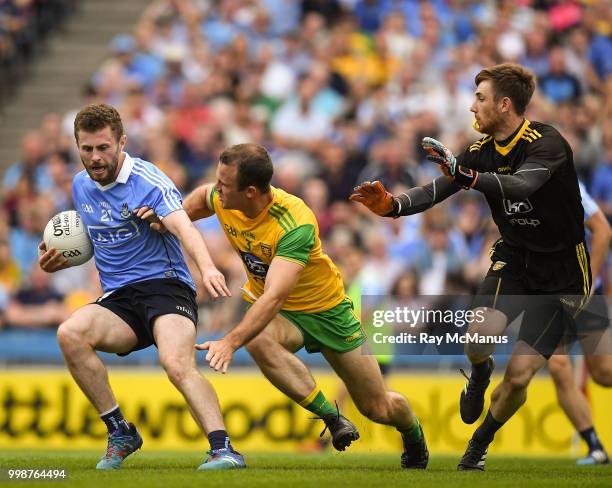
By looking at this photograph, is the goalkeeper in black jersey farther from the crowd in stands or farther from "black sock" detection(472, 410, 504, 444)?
the crowd in stands

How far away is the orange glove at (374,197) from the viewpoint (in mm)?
8203

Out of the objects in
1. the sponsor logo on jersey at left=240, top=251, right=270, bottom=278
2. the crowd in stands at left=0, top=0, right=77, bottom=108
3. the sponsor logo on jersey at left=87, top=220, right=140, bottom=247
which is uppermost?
the crowd in stands at left=0, top=0, right=77, bottom=108

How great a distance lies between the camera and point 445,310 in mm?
10812

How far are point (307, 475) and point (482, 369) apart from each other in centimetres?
155

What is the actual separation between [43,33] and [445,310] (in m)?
12.3

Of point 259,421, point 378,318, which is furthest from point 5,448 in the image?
point 378,318

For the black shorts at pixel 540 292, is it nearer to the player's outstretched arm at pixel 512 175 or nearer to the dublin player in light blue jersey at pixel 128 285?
Answer: the player's outstretched arm at pixel 512 175

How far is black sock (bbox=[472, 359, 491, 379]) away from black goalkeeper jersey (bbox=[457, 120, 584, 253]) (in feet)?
2.88

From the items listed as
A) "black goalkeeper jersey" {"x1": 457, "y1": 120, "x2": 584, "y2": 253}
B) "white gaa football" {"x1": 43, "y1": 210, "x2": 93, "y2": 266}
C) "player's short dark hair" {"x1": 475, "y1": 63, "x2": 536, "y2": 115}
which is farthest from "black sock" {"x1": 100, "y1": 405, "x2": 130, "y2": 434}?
"player's short dark hair" {"x1": 475, "y1": 63, "x2": 536, "y2": 115}

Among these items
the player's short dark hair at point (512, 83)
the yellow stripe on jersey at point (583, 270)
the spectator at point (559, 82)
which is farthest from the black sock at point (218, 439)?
the spectator at point (559, 82)

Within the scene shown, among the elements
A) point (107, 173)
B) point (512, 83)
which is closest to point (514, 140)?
point (512, 83)

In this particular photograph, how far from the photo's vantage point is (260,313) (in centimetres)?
791

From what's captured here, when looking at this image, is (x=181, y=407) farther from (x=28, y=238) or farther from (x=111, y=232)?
(x=111, y=232)

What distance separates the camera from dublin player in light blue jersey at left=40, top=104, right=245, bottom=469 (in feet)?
26.4
